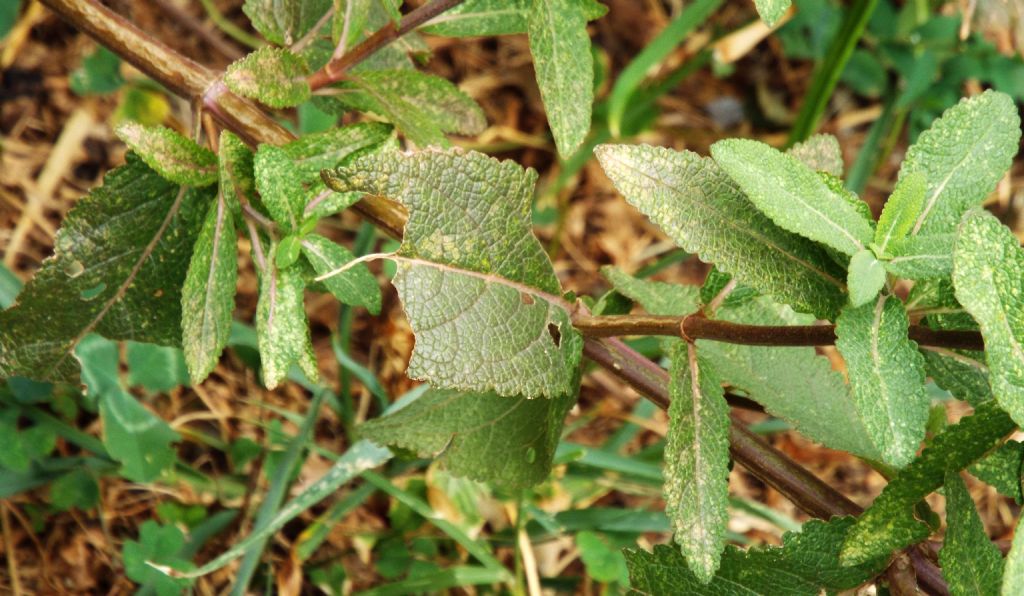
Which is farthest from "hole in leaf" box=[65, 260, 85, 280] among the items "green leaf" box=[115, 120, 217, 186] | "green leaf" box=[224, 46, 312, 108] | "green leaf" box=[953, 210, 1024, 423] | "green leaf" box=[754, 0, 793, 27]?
"green leaf" box=[953, 210, 1024, 423]

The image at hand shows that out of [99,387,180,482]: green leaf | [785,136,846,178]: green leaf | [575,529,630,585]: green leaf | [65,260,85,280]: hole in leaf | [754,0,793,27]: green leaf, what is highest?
[785,136,846,178]: green leaf

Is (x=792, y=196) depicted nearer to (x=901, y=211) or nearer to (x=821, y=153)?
(x=901, y=211)

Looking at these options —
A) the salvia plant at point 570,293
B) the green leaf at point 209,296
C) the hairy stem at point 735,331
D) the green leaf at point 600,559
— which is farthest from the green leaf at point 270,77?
the green leaf at point 600,559

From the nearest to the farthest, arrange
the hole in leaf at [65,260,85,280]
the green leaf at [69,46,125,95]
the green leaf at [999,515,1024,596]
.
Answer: the green leaf at [999,515,1024,596], the hole in leaf at [65,260,85,280], the green leaf at [69,46,125,95]

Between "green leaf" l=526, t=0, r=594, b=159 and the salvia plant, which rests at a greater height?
"green leaf" l=526, t=0, r=594, b=159

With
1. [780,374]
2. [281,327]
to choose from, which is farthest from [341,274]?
[780,374]

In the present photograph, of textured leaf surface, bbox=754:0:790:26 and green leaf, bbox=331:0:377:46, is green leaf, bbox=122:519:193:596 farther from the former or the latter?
textured leaf surface, bbox=754:0:790:26

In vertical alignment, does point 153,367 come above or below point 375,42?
below
